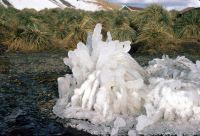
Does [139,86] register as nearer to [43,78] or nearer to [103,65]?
[103,65]

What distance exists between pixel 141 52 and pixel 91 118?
498 inches

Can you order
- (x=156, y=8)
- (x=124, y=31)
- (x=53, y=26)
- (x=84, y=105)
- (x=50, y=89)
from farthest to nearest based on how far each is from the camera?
1. (x=156, y=8)
2. (x=53, y=26)
3. (x=124, y=31)
4. (x=50, y=89)
5. (x=84, y=105)

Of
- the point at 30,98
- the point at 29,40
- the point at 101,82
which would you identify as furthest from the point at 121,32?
the point at 101,82

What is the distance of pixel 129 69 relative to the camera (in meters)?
8.46

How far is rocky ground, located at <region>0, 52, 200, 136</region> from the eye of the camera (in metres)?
7.49

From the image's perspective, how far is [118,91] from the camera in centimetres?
798

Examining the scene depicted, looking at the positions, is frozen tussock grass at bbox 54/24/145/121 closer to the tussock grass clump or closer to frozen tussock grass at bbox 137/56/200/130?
frozen tussock grass at bbox 137/56/200/130

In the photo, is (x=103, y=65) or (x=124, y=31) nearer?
(x=103, y=65)

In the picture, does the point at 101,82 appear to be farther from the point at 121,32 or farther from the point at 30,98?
the point at 121,32


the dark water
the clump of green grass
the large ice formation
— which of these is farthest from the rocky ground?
the clump of green grass

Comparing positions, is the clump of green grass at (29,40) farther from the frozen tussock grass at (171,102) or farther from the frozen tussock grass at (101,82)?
the frozen tussock grass at (171,102)

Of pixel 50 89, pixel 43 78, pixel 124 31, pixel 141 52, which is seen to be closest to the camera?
pixel 50 89

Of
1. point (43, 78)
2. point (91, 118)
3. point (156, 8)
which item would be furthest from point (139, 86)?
point (156, 8)

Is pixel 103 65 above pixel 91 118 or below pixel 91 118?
above
